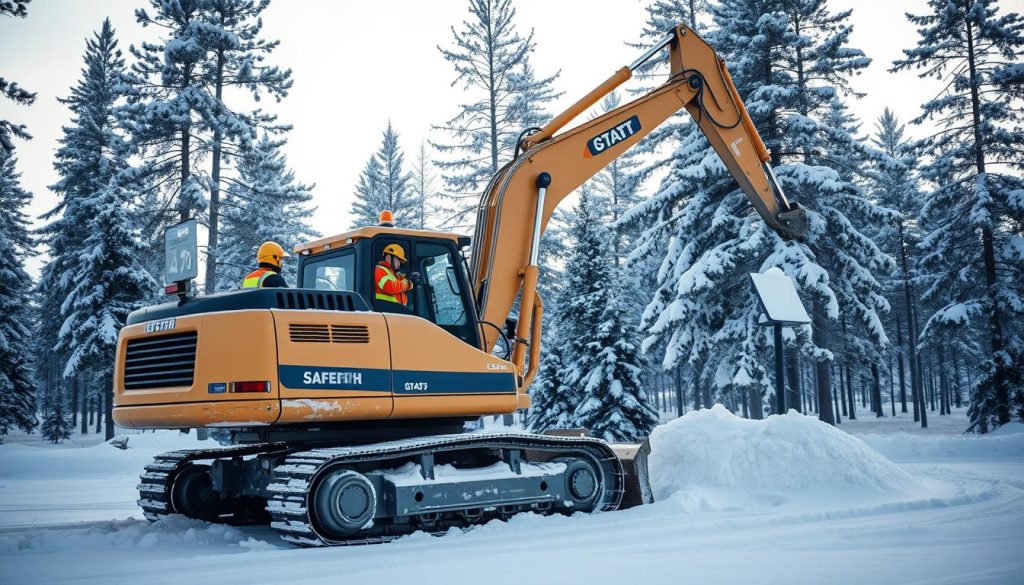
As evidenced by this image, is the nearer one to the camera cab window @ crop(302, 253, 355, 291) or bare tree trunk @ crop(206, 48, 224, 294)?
cab window @ crop(302, 253, 355, 291)

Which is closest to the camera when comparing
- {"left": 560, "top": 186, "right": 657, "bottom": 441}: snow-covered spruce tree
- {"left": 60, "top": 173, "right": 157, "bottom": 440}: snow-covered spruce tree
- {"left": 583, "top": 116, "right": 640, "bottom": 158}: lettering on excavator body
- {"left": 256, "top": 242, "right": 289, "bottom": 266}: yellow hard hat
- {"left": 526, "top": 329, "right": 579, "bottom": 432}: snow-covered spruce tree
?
{"left": 256, "top": 242, "right": 289, "bottom": 266}: yellow hard hat

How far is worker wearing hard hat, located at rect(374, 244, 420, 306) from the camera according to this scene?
25.9 feet

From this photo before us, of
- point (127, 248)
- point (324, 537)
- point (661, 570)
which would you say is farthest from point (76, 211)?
point (661, 570)

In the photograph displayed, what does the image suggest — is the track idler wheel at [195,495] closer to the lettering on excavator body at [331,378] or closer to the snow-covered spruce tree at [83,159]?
the lettering on excavator body at [331,378]

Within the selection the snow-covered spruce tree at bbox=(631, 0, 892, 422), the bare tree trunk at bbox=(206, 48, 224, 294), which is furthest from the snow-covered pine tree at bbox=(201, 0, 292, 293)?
the snow-covered spruce tree at bbox=(631, 0, 892, 422)

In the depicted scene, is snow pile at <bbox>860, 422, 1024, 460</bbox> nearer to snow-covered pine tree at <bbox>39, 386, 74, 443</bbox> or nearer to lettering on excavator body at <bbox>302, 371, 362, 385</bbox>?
lettering on excavator body at <bbox>302, 371, 362, 385</bbox>

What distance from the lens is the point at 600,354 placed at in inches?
819

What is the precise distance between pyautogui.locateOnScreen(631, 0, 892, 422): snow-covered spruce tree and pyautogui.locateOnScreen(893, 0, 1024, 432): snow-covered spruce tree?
145 inches

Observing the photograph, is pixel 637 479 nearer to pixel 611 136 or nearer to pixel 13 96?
pixel 611 136

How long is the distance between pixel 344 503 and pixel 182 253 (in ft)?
8.59

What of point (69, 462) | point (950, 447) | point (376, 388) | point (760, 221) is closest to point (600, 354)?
point (760, 221)

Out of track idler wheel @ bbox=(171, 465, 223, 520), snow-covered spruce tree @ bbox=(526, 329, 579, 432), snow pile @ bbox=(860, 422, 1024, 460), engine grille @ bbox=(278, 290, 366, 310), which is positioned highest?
engine grille @ bbox=(278, 290, 366, 310)

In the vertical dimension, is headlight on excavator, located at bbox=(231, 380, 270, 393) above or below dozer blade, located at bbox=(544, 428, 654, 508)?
above

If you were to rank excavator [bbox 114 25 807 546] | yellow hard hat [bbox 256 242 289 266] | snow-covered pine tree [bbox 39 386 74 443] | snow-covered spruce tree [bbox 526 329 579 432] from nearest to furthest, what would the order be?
1. excavator [bbox 114 25 807 546]
2. yellow hard hat [bbox 256 242 289 266]
3. snow-covered spruce tree [bbox 526 329 579 432]
4. snow-covered pine tree [bbox 39 386 74 443]
